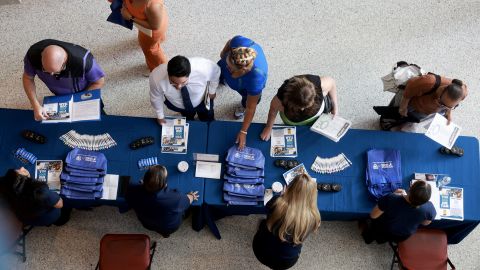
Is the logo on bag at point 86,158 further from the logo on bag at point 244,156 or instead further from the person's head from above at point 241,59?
the person's head from above at point 241,59

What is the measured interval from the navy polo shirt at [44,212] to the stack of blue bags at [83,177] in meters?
0.20

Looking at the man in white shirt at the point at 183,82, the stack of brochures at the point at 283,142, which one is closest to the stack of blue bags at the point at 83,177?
the man in white shirt at the point at 183,82

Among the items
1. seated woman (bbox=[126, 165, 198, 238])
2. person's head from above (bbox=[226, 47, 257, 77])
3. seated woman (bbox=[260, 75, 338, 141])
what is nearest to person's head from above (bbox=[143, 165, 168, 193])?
seated woman (bbox=[126, 165, 198, 238])

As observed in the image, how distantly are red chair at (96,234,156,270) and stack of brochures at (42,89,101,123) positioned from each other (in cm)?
111

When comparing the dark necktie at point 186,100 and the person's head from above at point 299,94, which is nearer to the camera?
the person's head from above at point 299,94

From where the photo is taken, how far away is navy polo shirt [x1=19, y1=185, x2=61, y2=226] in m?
3.40

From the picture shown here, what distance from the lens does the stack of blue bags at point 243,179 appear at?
12.2 ft

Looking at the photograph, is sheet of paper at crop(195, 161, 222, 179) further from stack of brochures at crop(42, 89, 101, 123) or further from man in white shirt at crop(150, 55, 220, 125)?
stack of brochures at crop(42, 89, 101, 123)

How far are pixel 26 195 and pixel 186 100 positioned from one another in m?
1.50

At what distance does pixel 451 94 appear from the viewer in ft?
12.0

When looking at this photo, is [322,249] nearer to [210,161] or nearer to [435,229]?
[435,229]

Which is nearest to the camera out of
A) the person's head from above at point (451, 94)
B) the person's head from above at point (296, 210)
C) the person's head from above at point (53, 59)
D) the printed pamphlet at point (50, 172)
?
the person's head from above at point (296, 210)

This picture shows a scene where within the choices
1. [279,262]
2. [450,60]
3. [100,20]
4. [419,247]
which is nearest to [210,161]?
[279,262]

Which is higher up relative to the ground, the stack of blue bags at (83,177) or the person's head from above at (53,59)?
the person's head from above at (53,59)
